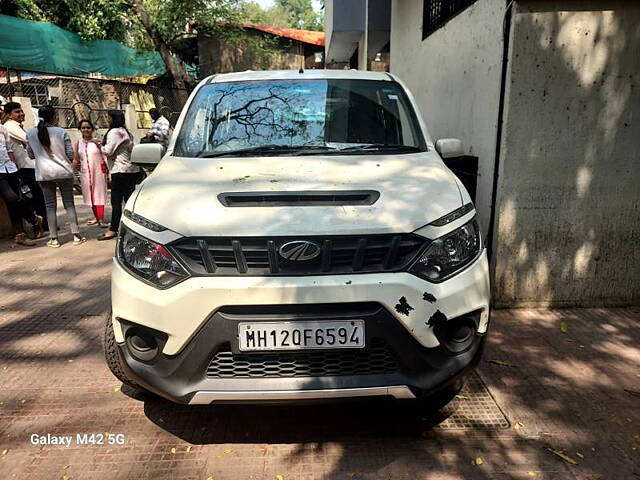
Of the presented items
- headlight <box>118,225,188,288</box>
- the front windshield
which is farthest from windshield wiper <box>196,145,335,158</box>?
headlight <box>118,225,188,288</box>

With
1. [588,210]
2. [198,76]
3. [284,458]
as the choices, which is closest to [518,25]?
[588,210]

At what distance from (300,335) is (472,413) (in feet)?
4.39

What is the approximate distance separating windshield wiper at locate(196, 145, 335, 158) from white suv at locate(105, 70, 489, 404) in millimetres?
533

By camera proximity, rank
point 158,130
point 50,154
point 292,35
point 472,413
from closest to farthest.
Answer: point 472,413
point 50,154
point 158,130
point 292,35

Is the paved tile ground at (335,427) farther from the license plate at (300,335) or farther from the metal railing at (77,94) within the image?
the metal railing at (77,94)

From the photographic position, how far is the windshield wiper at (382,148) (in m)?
3.16

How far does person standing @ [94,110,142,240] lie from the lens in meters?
7.11

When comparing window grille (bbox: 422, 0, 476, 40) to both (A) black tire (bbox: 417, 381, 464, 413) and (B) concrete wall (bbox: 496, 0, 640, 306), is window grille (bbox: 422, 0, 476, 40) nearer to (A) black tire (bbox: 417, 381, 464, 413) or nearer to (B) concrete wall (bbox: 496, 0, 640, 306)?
(B) concrete wall (bbox: 496, 0, 640, 306)

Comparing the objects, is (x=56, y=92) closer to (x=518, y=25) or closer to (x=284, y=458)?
(x=518, y=25)

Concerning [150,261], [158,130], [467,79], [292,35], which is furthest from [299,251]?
[292,35]

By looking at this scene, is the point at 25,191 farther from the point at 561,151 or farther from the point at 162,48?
the point at 162,48

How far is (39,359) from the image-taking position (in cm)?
367

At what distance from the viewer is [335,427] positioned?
9.21 ft

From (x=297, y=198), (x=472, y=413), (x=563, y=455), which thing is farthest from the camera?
(x=472, y=413)
